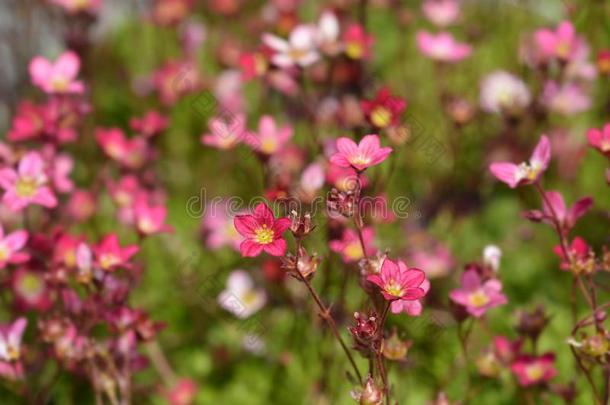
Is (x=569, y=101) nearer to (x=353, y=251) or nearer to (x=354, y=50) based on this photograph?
(x=354, y=50)

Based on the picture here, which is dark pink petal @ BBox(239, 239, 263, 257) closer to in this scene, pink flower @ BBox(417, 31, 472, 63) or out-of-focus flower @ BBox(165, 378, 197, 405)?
out-of-focus flower @ BBox(165, 378, 197, 405)

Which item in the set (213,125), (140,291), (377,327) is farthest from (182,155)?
(377,327)

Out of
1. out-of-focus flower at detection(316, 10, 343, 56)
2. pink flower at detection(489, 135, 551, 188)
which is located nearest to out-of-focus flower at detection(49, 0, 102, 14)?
out-of-focus flower at detection(316, 10, 343, 56)

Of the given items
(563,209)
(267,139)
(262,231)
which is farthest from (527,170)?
(267,139)

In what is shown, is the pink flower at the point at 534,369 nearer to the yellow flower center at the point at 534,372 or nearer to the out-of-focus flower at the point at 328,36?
the yellow flower center at the point at 534,372

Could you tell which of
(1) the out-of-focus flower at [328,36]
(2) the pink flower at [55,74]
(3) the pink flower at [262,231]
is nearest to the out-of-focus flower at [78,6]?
(2) the pink flower at [55,74]

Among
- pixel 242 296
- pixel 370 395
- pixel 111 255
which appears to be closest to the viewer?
pixel 370 395
